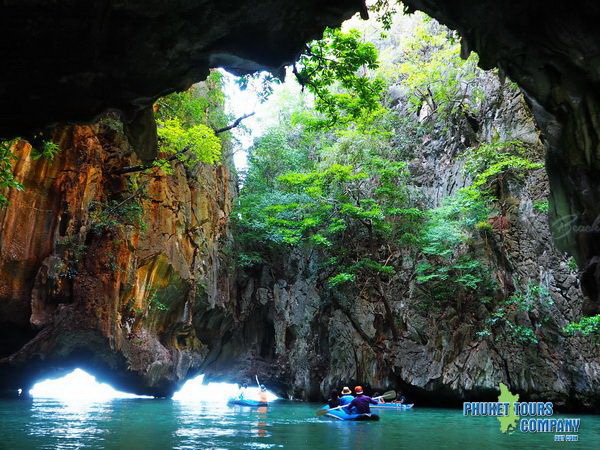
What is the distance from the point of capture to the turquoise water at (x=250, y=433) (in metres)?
7.50

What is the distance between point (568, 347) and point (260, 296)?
1289 centimetres

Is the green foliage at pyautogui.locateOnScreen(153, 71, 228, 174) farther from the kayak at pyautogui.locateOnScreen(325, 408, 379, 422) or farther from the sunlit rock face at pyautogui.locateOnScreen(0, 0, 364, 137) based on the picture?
the kayak at pyautogui.locateOnScreen(325, 408, 379, 422)

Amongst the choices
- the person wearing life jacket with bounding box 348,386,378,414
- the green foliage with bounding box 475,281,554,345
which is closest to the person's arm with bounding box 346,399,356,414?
the person wearing life jacket with bounding box 348,386,378,414

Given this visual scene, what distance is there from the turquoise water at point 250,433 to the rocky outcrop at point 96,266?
2.18 metres

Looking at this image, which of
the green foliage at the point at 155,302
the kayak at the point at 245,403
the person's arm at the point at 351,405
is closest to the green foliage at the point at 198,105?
the green foliage at the point at 155,302

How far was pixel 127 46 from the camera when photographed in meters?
5.32

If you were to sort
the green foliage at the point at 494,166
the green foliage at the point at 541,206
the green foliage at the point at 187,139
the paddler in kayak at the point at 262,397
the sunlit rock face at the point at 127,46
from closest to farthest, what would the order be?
1. the sunlit rock face at the point at 127,46
2. the green foliage at the point at 187,139
3. the green foliage at the point at 541,206
4. the green foliage at the point at 494,166
5. the paddler in kayak at the point at 262,397

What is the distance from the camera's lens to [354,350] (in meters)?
19.8

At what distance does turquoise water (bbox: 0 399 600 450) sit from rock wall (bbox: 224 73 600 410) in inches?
167

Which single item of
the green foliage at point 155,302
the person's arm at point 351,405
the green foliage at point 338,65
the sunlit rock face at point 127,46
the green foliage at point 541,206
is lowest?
the person's arm at point 351,405

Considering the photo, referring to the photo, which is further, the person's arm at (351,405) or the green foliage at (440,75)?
the green foliage at (440,75)

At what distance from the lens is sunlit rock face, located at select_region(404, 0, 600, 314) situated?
5570mm

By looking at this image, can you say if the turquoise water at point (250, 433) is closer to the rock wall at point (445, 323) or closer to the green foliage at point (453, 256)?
the rock wall at point (445, 323)

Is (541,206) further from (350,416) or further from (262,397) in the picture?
(262,397)
